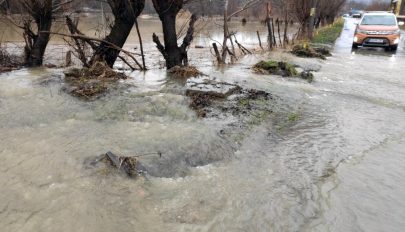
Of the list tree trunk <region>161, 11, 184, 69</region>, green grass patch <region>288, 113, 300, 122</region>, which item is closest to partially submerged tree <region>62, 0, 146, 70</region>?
tree trunk <region>161, 11, 184, 69</region>

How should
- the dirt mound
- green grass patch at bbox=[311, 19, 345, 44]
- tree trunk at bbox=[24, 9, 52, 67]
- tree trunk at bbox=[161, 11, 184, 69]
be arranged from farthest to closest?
1. green grass patch at bbox=[311, 19, 345, 44]
2. tree trunk at bbox=[24, 9, 52, 67]
3. tree trunk at bbox=[161, 11, 184, 69]
4. the dirt mound

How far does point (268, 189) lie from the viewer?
401cm

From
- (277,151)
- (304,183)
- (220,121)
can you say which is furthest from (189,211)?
(220,121)

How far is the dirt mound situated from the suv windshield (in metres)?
14.0

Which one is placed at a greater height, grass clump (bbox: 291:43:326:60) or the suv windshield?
the suv windshield

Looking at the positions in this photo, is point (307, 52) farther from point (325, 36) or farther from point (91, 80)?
point (325, 36)

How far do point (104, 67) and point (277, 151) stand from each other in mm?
5342

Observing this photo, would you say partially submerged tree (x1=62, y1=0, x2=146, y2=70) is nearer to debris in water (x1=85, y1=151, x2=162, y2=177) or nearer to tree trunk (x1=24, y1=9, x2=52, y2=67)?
tree trunk (x1=24, y1=9, x2=52, y2=67)

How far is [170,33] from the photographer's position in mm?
10430

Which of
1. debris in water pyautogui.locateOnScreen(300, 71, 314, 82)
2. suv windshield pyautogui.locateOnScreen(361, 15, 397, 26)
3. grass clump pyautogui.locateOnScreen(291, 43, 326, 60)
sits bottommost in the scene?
debris in water pyautogui.locateOnScreen(300, 71, 314, 82)

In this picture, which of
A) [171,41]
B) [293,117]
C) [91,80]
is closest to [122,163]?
[293,117]

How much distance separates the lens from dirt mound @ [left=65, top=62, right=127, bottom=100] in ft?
23.1

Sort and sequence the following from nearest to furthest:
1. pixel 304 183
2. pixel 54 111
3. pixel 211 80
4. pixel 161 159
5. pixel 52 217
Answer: pixel 52 217 < pixel 304 183 < pixel 161 159 < pixel 54 111 < pixel 211 80

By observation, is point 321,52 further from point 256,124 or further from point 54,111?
point 54,111
